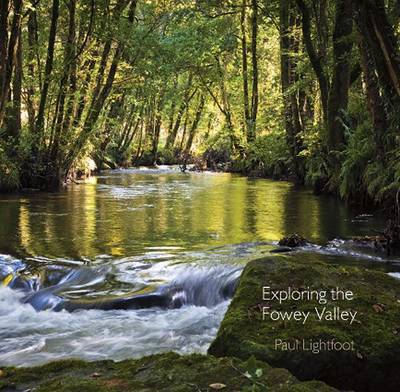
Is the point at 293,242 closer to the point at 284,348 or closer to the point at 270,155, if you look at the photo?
the point at 284,348

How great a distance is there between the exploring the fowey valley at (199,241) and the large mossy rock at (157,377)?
0.01 metres

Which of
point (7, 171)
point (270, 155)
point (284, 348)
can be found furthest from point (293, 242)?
point (270, 155)

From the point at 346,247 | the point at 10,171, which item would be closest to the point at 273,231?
the point at 346,247

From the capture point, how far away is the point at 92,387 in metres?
2.50

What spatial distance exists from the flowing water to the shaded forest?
6.40ft

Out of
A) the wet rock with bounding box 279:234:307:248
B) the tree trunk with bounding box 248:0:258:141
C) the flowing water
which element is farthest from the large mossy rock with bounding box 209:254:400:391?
the tree trunk with bounding box 248:0:258:141

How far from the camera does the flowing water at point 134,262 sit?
4566 millimetres

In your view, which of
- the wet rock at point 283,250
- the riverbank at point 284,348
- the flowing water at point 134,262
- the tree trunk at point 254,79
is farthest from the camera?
the tree trunk at point 254,79

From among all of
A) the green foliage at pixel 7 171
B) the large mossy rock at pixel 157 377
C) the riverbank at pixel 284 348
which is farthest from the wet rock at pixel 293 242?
the green foliage at pixel 7 171

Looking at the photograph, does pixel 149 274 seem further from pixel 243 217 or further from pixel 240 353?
pixel 243 217

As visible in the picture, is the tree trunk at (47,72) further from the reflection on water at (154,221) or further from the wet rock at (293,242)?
the wet rock at (293,242)

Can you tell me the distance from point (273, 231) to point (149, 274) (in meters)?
3.23

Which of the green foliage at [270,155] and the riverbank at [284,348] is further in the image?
the green foliage at [270,155]

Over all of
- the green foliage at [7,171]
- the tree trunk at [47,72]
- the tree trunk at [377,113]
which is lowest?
the green foliage at [7,171]
